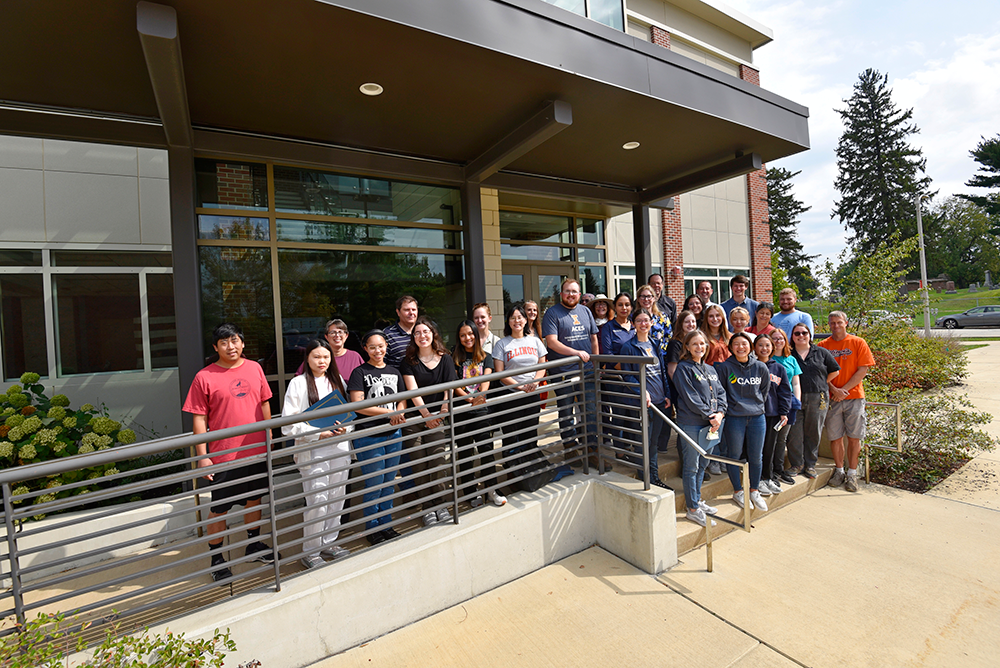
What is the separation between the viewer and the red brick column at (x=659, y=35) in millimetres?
11188

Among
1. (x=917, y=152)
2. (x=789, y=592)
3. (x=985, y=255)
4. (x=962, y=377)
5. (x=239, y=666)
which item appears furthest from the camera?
(x=985, y=255)

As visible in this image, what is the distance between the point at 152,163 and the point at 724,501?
780cm

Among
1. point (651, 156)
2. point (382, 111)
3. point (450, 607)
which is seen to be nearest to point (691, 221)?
point (651, 156)

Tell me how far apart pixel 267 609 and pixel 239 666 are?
0.93ft

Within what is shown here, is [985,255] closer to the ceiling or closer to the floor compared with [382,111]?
closer to the ceiling

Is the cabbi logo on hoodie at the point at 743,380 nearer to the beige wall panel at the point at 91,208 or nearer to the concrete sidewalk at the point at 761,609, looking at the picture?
the concrete sidewalk at the point at 761,609

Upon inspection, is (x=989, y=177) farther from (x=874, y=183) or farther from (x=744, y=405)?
(x=744, y=405)

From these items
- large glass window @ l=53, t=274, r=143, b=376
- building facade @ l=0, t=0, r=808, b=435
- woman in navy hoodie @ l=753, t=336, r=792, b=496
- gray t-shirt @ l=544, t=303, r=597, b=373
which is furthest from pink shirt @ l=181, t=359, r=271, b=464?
woman in navy hoodie @ l=753, t=336, r=792, b=496

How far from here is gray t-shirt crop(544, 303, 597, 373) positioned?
14.7ft

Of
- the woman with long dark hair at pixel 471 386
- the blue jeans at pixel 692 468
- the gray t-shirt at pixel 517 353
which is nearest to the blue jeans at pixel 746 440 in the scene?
the blue jeans at pixel 692 468

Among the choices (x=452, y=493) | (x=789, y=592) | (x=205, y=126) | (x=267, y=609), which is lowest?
(x=789, y=592)

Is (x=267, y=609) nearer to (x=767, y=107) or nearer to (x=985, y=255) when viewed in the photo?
(x=767, y=107)

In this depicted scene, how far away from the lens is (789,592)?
10.7 feet

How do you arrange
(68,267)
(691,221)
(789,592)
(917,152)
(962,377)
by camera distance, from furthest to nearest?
(917,152) → (691,221) → (962,377) → (68,267) → (789,592)
